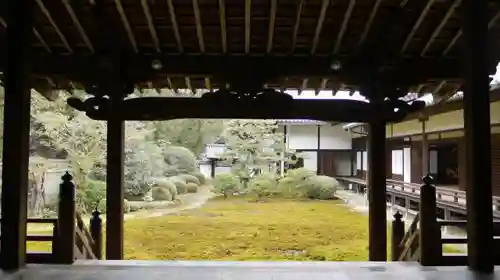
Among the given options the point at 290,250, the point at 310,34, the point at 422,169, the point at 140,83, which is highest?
the point at 310,34

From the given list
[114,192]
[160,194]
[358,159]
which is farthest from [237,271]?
[358,159]

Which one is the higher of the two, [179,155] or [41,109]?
[41,109]

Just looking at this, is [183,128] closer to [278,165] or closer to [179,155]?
[179,155]

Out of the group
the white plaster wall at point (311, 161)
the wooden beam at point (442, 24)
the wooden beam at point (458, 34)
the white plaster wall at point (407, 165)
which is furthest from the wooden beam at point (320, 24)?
the white plaster wall at point (311, 161)

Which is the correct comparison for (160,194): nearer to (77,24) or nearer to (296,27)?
(77,24)

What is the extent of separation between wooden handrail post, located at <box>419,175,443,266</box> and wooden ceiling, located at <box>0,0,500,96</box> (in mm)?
1851

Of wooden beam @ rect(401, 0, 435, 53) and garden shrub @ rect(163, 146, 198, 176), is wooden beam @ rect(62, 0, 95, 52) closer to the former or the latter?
wooden beam @ rect(401, 0, 435, 53)

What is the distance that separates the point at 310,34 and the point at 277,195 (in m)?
10.6

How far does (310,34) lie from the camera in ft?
18.7

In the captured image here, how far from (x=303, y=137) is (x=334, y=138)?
128cm

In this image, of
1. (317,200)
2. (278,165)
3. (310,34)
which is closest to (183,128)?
(278,165)

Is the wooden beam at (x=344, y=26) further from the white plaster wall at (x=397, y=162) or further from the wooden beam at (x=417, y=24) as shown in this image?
the white plaster wall at (x=397, y=162)

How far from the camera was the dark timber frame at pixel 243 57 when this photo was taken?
16.1ft

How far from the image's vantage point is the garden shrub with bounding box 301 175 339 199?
610 inches
